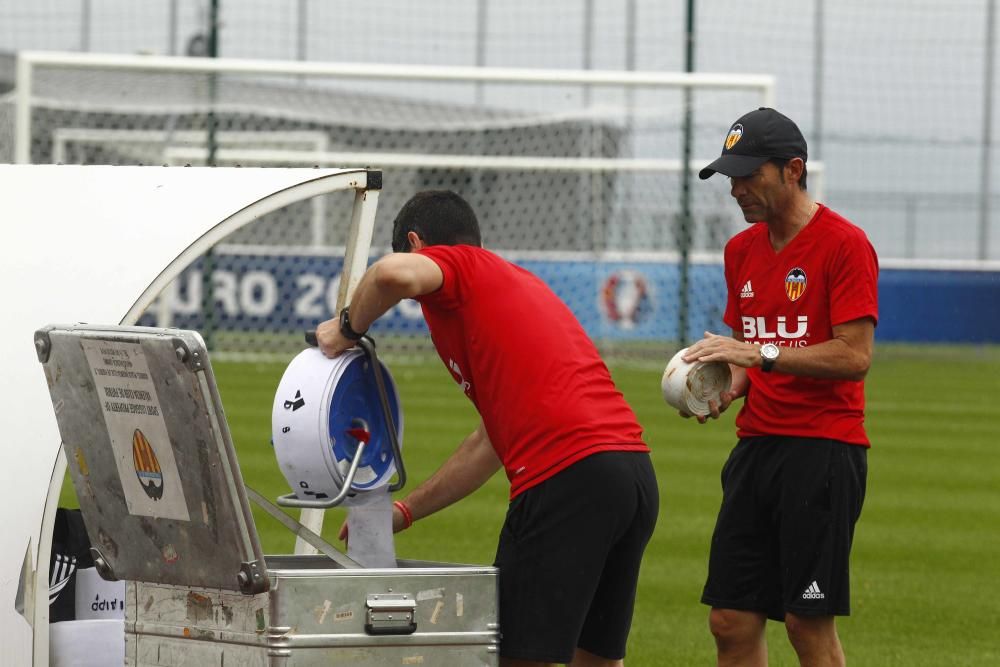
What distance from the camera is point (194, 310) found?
2469cm

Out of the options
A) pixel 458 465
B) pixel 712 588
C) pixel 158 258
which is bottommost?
pixel 712 588

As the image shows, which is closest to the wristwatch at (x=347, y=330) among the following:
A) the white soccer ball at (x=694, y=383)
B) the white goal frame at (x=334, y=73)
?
the white soccer ball at (x=694, y=383)

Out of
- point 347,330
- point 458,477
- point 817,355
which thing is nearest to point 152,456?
point 347,330

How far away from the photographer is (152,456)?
4.05m

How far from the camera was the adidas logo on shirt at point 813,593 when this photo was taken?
195 inches

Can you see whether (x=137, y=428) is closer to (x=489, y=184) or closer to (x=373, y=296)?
(x=373, y=296)

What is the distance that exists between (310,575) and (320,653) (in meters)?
0.19

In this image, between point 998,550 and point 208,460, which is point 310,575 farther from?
point 998,550

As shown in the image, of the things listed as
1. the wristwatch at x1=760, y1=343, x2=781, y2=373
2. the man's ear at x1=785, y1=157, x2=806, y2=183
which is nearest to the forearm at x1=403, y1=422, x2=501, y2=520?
the wristwatch at x1=760, y1=343, x2=781, y2=373

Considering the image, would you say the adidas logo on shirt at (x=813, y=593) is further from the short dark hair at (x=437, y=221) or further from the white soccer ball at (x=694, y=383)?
the short dark hair at (x=437, y=221)

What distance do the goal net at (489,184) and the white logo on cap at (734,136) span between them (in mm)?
13738

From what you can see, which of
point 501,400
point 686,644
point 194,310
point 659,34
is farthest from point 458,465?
point 194,310

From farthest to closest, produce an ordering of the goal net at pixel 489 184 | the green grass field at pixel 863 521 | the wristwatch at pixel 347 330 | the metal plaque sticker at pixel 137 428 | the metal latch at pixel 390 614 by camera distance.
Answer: the goal net at pixel 489 184
the green grass field at pixel 863 521
the wristwatch at pixel 347 330
the metal latch at pixel 390 614
the metal plaque sticker at pixel 137 428

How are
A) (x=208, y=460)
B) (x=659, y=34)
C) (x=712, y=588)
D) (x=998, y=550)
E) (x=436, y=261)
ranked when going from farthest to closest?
(x=659, y=34) < (x=998, y=550) < (x=712, y=588) < (x=436, y=261) < (x=208, y=460)
